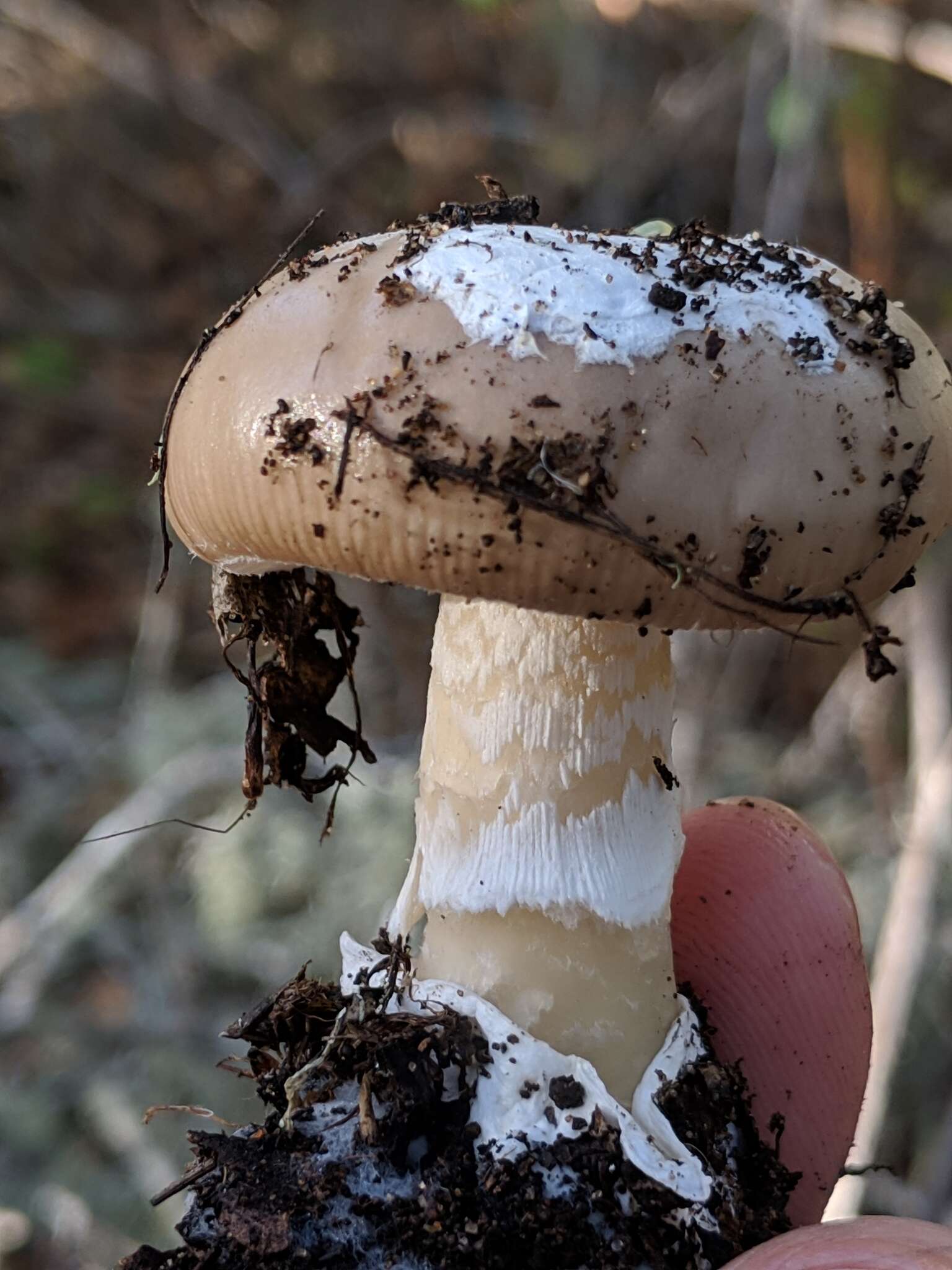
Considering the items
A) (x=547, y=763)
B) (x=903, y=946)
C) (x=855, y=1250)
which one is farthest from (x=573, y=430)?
(x=903, y=946)

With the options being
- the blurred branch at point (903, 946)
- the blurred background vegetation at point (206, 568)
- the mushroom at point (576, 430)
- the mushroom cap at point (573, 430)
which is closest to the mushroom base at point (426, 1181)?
the mushroom at point (576, 430)

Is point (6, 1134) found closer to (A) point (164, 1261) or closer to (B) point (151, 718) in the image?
(B) point (151, 718)

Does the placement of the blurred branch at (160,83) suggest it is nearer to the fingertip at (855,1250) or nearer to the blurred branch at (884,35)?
the blurred branch at (884,35)

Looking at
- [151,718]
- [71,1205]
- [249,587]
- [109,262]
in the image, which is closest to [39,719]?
[151,718]

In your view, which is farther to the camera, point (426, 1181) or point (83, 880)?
point (83, 880)

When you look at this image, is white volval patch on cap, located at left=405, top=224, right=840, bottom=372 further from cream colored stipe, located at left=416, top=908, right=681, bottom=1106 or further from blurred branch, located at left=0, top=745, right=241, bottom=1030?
blurred branch, located at left=0, top=745, right=241, bottom=1030

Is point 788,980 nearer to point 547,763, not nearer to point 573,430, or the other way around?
point 547,763

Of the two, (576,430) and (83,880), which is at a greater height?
(576,430)

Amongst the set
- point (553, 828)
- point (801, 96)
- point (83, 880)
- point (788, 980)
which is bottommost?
point (83, 880)
